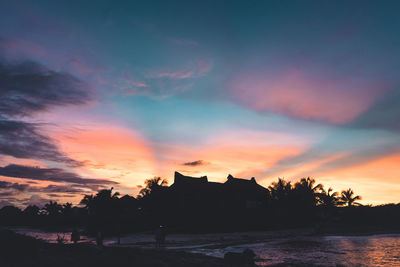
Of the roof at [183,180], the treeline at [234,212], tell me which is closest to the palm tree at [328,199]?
the treeline at [234,212]

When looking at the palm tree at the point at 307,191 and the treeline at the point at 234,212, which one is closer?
the treeline at the point at 234,212

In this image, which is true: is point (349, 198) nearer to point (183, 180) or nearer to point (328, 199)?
point (328, 199)

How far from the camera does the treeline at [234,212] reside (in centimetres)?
4153

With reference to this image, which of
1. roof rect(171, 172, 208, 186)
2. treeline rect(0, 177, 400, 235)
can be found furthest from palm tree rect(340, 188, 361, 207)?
roof rect(171, 172, 208, 186)

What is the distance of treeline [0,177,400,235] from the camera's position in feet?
136

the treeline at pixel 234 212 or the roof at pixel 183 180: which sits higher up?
the roof at pixel 183 180

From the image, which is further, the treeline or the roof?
the roof

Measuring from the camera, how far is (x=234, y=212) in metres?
47.3

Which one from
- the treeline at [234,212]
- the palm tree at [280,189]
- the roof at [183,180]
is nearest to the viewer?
the treeline at [234,212]

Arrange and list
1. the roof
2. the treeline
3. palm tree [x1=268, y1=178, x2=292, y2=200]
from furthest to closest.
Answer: palm tree [x1=268, y1=178, x2=292, y2=200]
the roof
the treeline

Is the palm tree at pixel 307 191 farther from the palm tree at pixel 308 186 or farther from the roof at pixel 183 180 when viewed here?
the roof at pixel 183 180

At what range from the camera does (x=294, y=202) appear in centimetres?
5522

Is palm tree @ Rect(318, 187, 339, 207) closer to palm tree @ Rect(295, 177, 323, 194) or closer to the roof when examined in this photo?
palm tree @ Rect(295, 177, 323, 194)

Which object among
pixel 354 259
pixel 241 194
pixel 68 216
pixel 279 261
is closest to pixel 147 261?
pixel 279 261
